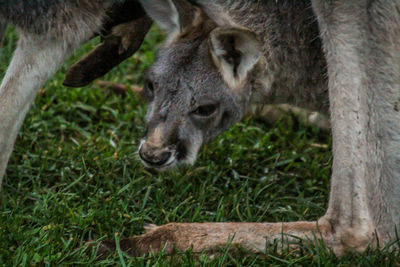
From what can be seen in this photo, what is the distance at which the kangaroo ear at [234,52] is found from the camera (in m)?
3.31

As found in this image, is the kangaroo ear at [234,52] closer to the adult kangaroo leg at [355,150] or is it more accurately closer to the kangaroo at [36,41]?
the adult kangaroo leg at [355,150]

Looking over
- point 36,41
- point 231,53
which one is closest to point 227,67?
point 231,53

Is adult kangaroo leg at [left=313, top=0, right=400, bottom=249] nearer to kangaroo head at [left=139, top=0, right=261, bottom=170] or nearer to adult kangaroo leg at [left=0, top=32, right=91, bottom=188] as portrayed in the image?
kangaroo head at [left=139, top=0, right=261, bottom=170]

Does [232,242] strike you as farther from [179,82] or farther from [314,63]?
[314,63]

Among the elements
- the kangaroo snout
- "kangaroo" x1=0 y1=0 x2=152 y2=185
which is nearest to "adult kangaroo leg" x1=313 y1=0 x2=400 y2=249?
the kangaroo snout

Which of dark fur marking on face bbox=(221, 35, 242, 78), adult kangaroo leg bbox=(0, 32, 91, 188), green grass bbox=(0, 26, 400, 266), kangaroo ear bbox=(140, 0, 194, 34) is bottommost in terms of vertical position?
green grass bbox=(0, 26, 400, 266)

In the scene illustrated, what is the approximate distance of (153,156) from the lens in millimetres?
3248

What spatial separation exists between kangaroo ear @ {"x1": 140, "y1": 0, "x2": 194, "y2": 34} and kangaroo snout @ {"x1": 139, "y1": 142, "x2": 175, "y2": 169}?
0.66 meters

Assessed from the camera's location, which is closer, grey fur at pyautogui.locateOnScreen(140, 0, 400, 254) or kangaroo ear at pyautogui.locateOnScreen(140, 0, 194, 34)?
grey fur at pyautogui.locateOnScreen(140, 0, 400, 254)

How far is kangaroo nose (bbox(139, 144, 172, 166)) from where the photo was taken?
3252mm

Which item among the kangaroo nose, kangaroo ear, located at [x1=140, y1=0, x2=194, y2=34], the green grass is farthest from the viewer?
kangaroo ear, located at [x1=140, y1=0, x2=194, y2=34]

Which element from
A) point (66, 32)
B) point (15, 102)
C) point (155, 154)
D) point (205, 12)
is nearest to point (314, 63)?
point (205, 12)

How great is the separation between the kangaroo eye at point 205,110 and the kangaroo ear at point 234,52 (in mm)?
151

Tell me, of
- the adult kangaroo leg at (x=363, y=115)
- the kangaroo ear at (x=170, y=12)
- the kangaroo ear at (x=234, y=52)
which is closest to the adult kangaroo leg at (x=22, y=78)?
the kangaroo ear at (x=170, y=12)
